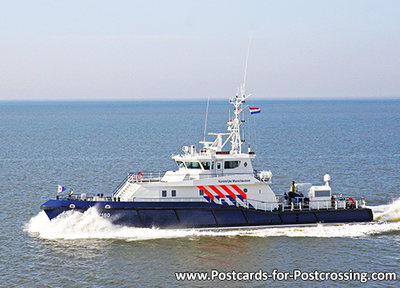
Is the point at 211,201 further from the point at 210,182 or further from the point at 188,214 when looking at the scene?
the point at 188,214

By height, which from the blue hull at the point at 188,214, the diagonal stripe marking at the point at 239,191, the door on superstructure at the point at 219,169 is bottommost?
the blue hull at the point at 188,214

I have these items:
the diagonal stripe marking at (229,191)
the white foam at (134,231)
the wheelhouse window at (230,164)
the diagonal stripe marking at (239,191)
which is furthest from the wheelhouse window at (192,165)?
the white foam at (134,231)

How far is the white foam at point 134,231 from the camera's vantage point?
25.5 metres

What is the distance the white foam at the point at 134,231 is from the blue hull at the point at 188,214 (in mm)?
282

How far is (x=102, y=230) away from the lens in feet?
83.8

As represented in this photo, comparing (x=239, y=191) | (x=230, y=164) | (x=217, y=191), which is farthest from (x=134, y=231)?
(x=230, y=164)

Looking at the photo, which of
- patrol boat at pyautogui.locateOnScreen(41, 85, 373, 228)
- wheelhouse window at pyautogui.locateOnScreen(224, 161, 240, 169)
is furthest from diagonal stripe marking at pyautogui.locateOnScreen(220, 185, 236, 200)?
wheelhouse window at pyautogui.locateOnScreen(224, 161, 240, 169)

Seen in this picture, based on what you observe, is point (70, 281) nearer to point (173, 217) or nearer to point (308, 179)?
point (173, 217)

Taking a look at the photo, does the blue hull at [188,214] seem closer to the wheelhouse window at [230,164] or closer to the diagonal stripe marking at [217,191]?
the diagonal stripe marking at [217,191]

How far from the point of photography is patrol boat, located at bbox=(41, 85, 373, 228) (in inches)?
1012

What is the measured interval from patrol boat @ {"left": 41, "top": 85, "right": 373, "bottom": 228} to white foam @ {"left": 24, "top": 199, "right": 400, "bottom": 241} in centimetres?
29

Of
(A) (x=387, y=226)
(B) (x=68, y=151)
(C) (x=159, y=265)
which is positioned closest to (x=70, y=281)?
(C) (x=159, y=265)

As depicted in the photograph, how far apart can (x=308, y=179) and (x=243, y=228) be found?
1531 cm

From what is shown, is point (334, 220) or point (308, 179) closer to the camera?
point (334, 220)
